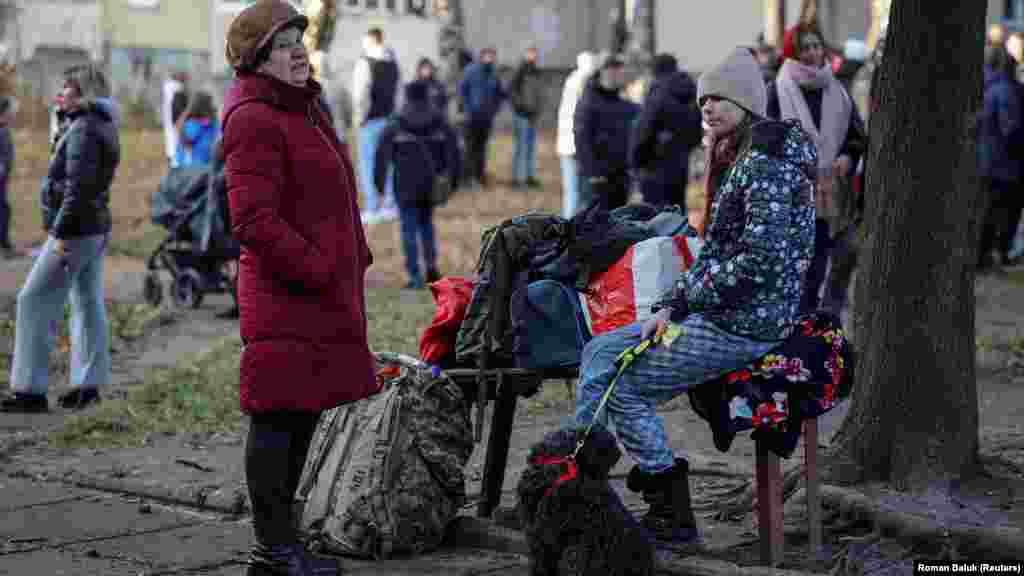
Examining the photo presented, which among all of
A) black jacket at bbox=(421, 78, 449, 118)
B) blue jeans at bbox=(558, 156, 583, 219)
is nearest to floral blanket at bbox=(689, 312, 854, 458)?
blue jeans at bbox=(558, 156, 583, 219)

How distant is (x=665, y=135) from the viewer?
535 inches

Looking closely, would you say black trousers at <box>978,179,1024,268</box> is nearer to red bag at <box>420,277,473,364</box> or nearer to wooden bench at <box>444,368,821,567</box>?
wooden bench at <box>444,368,821,567</box>

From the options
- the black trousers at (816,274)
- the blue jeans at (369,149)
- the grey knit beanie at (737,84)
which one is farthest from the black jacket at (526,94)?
the grey knit beanie at (737,84)

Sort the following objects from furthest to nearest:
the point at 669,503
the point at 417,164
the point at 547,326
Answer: the point at 417,164 < the point at 547,326 < the point at 669,503

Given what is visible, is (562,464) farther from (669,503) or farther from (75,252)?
(75,252)

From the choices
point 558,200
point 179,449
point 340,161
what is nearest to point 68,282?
point 179,449

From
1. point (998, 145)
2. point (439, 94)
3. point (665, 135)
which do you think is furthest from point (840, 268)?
point (439, 94)

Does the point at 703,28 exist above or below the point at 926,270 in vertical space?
below

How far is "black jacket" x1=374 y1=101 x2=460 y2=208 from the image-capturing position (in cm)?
1527

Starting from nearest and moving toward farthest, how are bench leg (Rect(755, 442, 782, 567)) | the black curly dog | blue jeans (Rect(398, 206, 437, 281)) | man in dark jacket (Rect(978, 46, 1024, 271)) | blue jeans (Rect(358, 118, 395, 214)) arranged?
the black curly dog
bench leg (Rect(755, 442, 782, 567))
blue jeans (Rect(398, 206, 437, 281))
man in dark jacket (Rect(978, 46, 1024, 271))
blue jeans (Rect(358, 118, 395, 214))

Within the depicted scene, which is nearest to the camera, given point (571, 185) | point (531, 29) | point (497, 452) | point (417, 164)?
point (497, 452)

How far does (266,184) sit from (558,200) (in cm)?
1802

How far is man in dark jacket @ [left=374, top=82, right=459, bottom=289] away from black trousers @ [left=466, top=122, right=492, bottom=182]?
9835 mm

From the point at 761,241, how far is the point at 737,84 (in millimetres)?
593
